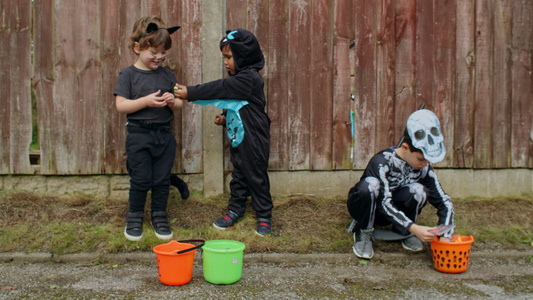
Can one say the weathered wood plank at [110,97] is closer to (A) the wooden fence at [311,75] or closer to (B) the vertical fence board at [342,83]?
(A) the wooden fence at [311,75]

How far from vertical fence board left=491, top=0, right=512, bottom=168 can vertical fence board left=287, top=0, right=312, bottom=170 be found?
6.11ft

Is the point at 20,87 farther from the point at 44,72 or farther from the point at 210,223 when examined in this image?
the point at 210,223

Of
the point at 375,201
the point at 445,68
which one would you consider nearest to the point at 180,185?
the point at 375,201

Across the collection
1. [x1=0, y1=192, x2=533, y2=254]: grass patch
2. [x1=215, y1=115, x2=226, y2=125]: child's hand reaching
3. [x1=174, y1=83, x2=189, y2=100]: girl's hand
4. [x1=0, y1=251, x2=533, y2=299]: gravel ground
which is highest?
[x1=174, y1=83, x2=189, y2=100]: girl's hand

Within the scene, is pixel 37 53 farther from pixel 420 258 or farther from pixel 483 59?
pixel 483 59

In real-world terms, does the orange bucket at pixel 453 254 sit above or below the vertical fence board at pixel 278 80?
below

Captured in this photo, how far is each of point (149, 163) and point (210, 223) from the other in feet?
2.35

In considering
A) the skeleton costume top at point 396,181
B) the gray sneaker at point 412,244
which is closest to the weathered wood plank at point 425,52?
the skeleton costume top at point 396,181

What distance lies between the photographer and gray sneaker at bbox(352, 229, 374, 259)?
3291 millimetres

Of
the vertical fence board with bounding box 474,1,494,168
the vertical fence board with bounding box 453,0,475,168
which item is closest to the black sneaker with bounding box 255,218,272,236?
the vertical fence board with bounding box 453,0,475,168

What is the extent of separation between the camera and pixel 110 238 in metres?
3.35

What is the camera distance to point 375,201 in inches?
129

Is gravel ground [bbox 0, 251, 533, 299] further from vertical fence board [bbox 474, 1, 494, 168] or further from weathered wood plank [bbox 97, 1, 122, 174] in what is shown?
vertical fence board [bbox 474, 1, 494, 168]

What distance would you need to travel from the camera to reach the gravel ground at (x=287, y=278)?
104 inches
